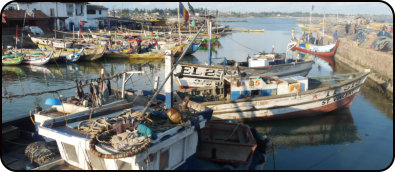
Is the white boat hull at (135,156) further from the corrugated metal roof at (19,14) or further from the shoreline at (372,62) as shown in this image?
the corrugated metal roof at (19,14)

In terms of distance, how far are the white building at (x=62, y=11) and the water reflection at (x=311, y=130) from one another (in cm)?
4520

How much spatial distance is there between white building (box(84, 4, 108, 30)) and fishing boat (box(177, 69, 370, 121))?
159ft

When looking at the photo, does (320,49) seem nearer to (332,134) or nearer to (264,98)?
(332,134)

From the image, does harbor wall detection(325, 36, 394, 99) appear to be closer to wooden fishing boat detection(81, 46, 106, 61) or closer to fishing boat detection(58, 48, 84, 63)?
wooden fishing boat detection(81, 46, 106, 61)

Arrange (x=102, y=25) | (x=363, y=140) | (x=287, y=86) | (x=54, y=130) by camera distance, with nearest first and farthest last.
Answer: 1. (x=54, y=130)
2. (x=363, y=140)
3. (x=287, y=86)
4. (x=102, y=25)

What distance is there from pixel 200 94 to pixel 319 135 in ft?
20.5

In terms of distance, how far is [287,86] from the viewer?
49.8 ft

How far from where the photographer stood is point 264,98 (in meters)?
14.8

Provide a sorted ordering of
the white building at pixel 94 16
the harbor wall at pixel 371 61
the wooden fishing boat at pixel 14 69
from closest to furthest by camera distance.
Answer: the harbor wall at pixel 371 61 → the wooden fishing boat at pixel 14 69 → the white building at pixel 94 16

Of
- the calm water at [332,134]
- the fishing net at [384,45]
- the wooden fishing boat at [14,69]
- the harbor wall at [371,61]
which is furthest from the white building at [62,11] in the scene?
the fishing net at [384,45]

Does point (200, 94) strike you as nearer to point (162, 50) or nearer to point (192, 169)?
point (192, 169)

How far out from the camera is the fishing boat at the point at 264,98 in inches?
580

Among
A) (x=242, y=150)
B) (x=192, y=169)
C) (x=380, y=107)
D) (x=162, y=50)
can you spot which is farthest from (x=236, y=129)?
(x=162, y=50)

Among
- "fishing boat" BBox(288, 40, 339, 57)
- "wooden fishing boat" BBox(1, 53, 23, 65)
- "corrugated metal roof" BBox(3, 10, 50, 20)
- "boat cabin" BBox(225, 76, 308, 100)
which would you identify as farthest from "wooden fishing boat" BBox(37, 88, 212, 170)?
"corrugated metal roof" BBox(3, 10, 50, 20)
